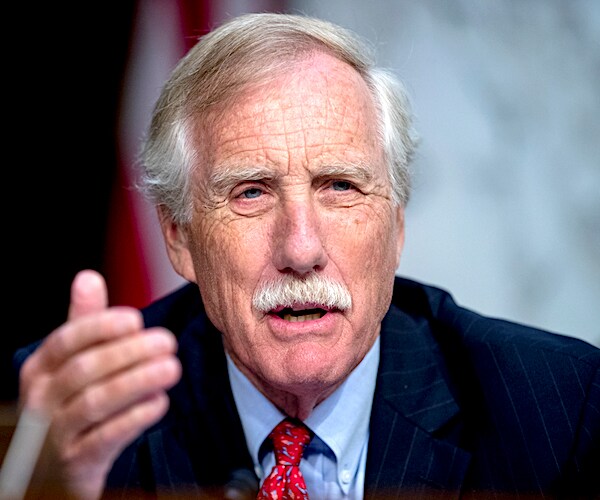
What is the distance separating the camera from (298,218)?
2.33m

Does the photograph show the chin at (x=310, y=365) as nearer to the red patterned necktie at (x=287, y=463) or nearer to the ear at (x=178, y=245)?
the red patterned necktie at (x=287, y=463)

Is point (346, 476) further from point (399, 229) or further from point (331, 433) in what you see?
point (399, 229)

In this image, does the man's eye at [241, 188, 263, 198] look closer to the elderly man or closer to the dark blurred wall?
the elderly man

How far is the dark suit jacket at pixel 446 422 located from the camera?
8.45 ft

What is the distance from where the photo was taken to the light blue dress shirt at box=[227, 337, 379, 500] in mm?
2605

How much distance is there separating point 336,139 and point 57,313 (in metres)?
1.64

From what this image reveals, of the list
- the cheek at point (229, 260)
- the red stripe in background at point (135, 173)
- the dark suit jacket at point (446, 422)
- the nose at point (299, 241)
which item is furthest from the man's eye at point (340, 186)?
the red stripe in background at point (135, 173)

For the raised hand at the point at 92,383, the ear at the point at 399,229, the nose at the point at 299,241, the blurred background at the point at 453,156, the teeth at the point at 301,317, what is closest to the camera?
the raised hand at the point at 92,383

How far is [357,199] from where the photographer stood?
2475mm

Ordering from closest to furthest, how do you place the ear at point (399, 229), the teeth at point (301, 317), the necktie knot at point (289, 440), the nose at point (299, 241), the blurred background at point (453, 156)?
the nose at point (299, 241) → the teeth at point (301, 317) → the necktie knot at point (289, 440) → the ear at point (399, 229) → the blurred background at point (453, 156)

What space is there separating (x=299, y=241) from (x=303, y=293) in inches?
5.0

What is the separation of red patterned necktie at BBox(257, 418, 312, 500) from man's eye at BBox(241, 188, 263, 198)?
2.07ft

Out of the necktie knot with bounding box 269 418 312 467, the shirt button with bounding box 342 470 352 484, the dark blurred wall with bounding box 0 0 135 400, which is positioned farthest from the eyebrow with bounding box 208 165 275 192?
the dark blurred wall with bounding box 0 0 135 400

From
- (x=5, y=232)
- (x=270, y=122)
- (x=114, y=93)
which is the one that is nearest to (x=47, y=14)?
(x=114, y=93)
